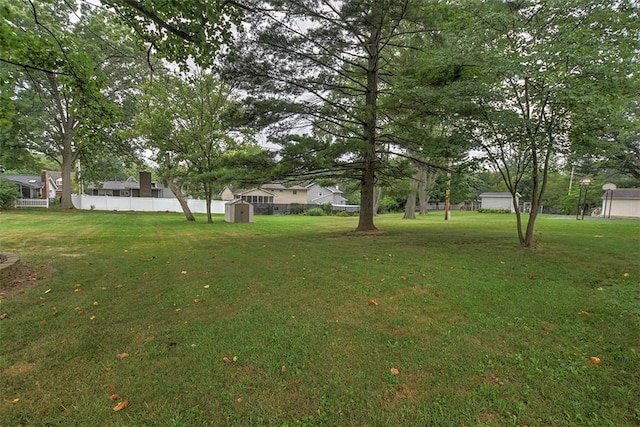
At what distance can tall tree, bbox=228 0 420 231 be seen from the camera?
30.4 ft

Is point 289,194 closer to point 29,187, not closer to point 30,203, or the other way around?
point 30,203

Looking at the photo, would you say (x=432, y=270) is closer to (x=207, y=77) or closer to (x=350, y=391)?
(x=350, y=391)

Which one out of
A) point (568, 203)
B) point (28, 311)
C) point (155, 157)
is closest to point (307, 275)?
point (28, 311)

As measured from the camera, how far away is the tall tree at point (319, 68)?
9273 millimetres

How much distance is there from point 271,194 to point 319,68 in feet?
93.6

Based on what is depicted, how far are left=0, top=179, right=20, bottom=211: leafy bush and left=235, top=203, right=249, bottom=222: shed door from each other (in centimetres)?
1729

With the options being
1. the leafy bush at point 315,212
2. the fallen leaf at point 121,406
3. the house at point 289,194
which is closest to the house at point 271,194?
the house at point 289,194

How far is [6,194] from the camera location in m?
23.1

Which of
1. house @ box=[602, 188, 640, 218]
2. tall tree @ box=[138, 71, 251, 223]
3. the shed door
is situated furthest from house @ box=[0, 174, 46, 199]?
house @ box=[602, 188, 640, 218]

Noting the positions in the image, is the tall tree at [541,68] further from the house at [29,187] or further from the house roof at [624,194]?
the house at [29,187]

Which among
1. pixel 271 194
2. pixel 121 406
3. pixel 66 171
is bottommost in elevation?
pixel 121 406

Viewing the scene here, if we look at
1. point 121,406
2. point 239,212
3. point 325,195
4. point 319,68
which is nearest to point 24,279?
point 121,406

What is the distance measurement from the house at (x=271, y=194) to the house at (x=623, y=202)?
31.0 meters

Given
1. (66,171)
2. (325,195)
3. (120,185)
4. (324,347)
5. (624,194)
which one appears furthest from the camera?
(325,195)
